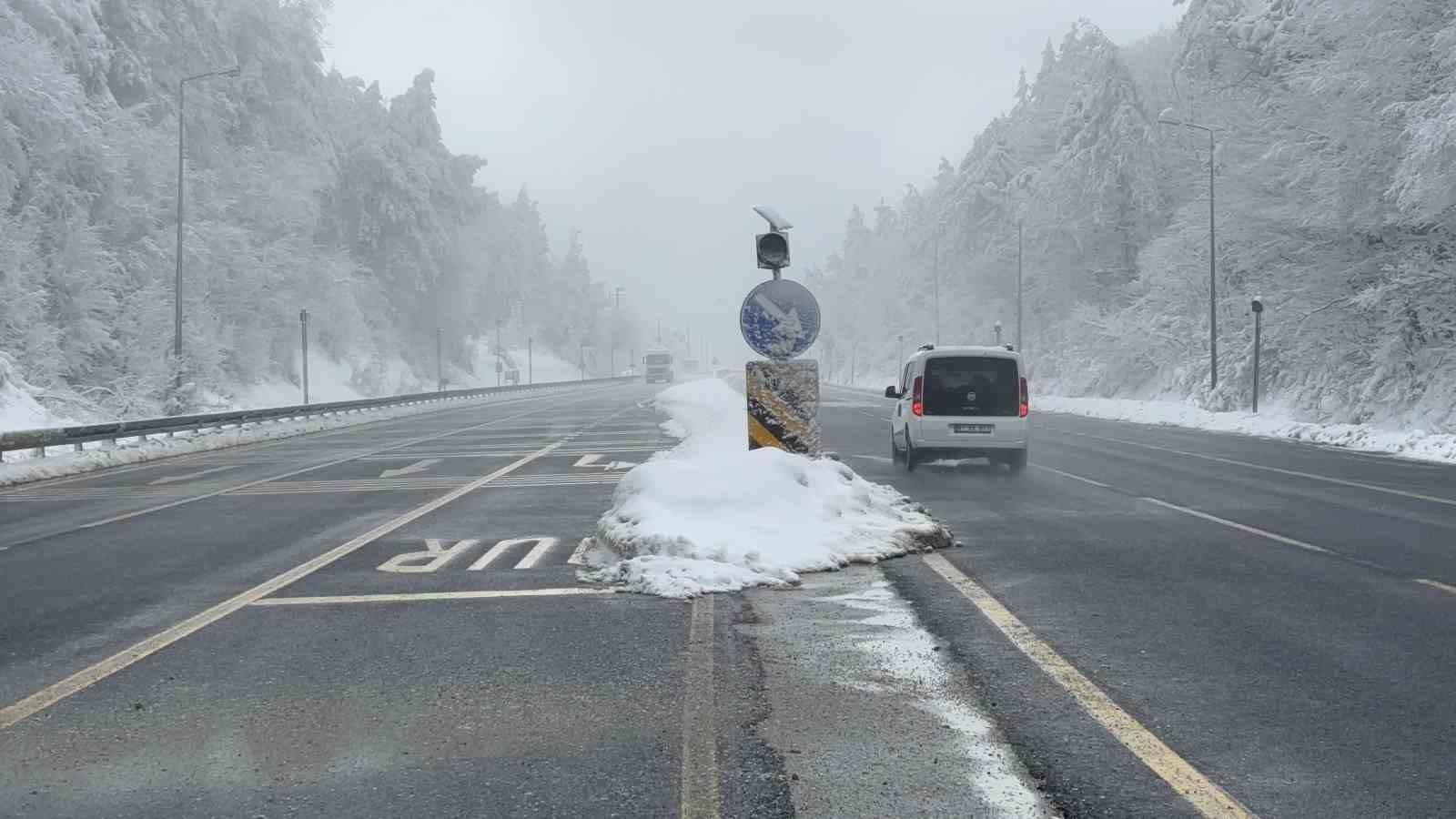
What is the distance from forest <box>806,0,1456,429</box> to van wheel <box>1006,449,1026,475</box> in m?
10.6

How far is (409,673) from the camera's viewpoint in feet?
18.3

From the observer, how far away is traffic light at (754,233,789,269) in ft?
38.6

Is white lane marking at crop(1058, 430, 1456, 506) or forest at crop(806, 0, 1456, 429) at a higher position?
forest at crop(806, 0, 1456, 429)

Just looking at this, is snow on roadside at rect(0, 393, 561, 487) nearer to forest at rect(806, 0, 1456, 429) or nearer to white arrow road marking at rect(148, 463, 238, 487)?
white arrow road marking at rect(148, 463, 238, 487)

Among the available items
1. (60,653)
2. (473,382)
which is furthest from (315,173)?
(60,653)

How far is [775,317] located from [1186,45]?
35.7 meters

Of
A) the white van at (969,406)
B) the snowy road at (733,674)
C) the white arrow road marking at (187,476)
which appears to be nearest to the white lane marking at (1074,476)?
the white van at (969,406)

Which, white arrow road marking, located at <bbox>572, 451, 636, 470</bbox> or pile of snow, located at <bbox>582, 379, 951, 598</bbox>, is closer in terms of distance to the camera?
pile of snow, located at <bbox>582, 379, 951, 598</bbox>

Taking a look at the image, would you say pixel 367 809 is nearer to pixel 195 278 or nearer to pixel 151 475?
pixel 151 475

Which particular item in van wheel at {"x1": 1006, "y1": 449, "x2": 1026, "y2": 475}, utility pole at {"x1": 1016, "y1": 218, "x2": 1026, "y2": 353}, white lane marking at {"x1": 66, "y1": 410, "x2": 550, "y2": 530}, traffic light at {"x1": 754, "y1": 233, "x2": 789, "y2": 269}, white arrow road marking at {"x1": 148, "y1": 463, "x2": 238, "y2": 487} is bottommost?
white arrow road marking at {"x1": 148, "y1": 463, "x2": 238, "y2": 487}

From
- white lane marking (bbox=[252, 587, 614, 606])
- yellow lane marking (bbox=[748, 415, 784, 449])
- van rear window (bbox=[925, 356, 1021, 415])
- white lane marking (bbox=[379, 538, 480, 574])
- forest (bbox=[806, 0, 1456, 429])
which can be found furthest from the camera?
forest (bbox=[806, 0, 1456, 429])

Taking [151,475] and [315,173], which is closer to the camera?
[151,475]

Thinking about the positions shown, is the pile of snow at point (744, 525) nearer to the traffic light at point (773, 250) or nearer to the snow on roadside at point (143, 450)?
the traffic light at point (773, 250)

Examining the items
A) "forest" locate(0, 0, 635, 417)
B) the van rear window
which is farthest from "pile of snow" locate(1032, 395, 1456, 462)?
"forest" locate(0, 0, 635, 417)
